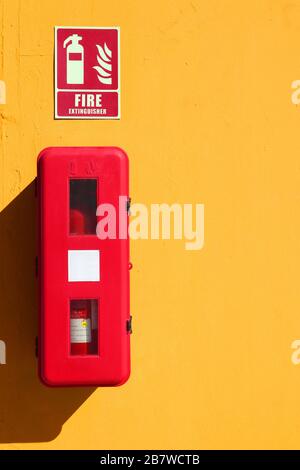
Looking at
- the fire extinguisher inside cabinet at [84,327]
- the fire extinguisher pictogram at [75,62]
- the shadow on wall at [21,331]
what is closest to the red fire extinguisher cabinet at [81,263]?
the fire extinguisher inside cabinet at [84,327]

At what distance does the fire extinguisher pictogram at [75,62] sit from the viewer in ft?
8.69

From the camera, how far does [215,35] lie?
2.68m

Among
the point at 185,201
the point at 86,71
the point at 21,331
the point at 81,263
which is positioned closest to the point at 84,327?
the point at 81,263

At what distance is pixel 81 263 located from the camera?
7.72ft

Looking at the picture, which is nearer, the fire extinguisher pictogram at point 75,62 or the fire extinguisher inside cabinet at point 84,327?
the fire extinguisher inside cabinet at point 84,327

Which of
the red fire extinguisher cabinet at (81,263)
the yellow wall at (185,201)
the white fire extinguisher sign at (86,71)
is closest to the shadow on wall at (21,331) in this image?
the yellow wall at (185,201)

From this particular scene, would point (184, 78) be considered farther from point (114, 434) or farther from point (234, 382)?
point (114, 434)

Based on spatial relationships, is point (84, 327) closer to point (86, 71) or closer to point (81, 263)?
point (81, 263)

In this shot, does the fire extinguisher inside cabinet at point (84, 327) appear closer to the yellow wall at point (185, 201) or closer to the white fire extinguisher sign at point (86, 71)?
the yellow wall at point (185, 201)

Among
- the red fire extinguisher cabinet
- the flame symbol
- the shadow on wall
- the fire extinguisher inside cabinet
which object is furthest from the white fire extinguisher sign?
the fire extinguisher inside cabinet

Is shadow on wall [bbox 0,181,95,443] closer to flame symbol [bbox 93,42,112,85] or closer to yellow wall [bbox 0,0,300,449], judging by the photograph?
yellow wall [bbox 0,0,300,449]

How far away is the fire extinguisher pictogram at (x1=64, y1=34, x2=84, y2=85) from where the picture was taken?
265cm

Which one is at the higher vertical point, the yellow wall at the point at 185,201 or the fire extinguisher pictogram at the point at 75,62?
the fire extinguisher pictogram at the point at 75,62

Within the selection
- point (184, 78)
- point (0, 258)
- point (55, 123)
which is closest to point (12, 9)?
point (55, 123)
